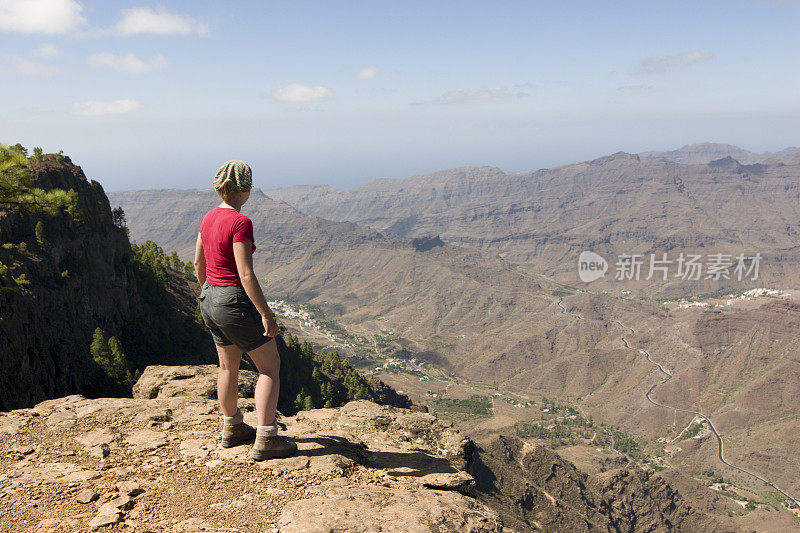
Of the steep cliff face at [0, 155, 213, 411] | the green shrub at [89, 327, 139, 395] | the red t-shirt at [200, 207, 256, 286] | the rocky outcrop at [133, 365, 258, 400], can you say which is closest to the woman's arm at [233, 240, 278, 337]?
the red t-shirt at [200, 207, 256, 286]

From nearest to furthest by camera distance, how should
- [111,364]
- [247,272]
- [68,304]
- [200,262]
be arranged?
[247,272] → [200,262] → [111,364] → [68,304]

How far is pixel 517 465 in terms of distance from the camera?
58062 millimetres

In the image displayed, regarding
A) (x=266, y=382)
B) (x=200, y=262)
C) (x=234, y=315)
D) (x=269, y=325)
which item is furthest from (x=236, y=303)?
(x=266, y=382)

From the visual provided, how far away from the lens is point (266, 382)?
6.82m

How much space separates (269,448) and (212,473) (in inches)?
33.9

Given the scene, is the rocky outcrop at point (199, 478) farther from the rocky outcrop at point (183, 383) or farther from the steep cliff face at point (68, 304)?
the steep cliff face at point (68, 304)

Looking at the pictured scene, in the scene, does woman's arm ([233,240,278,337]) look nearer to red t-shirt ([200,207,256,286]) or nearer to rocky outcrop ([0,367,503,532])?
red t-shirt ([200,207,256,286])

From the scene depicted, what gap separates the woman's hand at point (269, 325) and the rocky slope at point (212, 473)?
82.3 inches

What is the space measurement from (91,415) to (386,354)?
169m

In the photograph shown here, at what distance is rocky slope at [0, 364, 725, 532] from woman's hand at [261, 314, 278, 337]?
6.86ft

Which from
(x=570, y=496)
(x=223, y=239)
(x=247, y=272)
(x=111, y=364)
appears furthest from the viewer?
(x=570, y=496)

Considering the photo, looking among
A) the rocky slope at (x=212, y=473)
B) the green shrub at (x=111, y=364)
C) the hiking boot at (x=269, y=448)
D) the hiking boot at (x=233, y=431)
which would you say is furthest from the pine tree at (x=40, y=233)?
the hiking boot at (x=269, y=448)

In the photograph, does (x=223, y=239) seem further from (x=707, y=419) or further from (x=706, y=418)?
(x=706, y=418)

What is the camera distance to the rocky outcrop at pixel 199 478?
5602 mm
